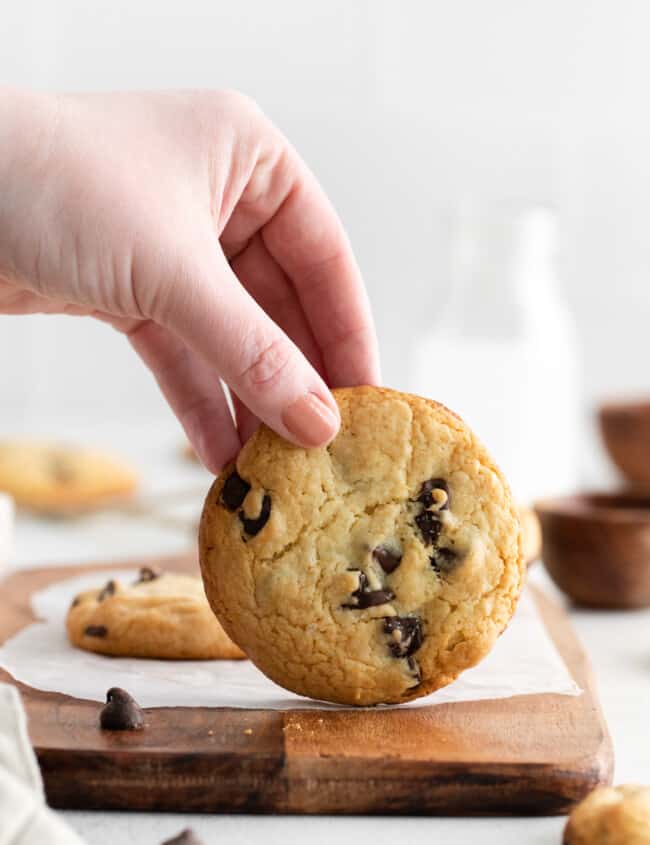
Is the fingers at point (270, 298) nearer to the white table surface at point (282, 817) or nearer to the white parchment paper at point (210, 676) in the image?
the white parchment paper at point (210, 676)

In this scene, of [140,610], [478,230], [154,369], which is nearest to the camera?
[140,610]

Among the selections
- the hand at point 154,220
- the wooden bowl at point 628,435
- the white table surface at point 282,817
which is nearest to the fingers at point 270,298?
the hand at point 154,220

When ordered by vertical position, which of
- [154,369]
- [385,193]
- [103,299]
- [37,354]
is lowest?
[37,354]

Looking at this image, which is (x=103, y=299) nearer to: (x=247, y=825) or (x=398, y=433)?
(x=398, y=433)

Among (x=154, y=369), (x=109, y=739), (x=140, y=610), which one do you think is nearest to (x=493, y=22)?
(x=154, y=369)

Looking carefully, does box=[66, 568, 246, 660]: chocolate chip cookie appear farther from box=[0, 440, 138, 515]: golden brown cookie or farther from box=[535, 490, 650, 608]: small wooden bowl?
box=[0, 440, 138, 515]: golden brown cookie

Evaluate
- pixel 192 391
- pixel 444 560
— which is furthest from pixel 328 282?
pixel 444 560

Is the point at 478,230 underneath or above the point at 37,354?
above
